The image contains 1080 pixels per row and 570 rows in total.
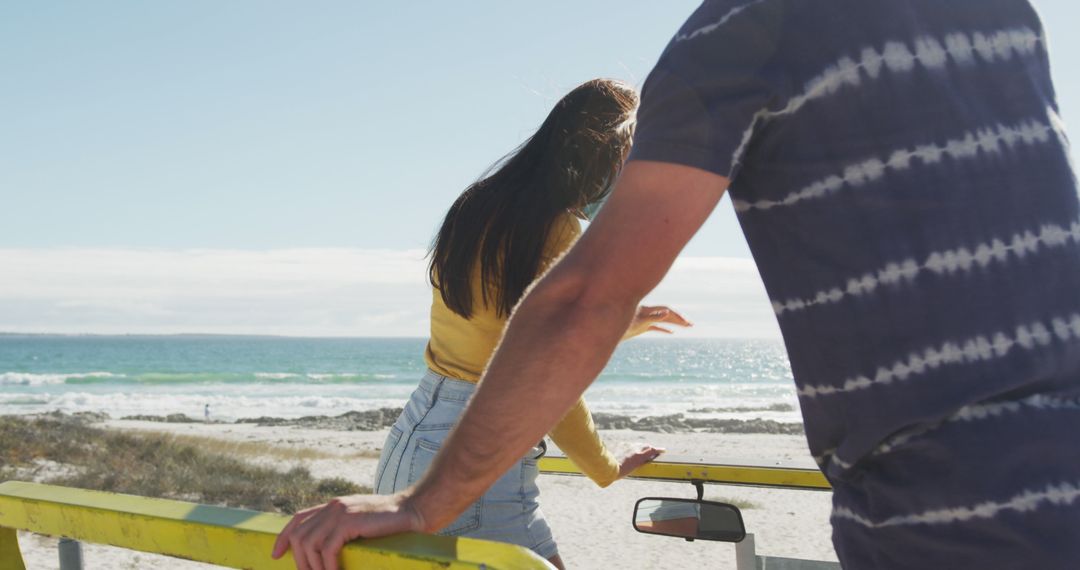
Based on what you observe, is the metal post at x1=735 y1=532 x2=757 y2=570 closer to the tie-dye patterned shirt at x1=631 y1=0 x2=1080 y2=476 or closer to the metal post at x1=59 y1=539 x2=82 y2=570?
the tie-dye patterned shirt at x1=631 y1=0 x2=1080 y2=476

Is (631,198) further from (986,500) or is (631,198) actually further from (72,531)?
(72,531)

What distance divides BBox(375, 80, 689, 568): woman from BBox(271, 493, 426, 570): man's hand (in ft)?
2.51

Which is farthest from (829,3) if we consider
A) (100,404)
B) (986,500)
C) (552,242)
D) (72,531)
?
(100,404)

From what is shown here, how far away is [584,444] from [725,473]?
493mm

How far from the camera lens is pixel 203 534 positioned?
3.50 ft

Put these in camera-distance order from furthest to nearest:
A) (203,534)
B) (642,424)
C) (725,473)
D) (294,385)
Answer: (294,385)
(642,424)
(725,473)
(203,534)

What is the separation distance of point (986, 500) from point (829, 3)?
1.79ft

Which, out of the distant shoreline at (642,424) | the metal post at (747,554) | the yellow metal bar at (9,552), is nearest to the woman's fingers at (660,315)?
the metal post at (747,554)

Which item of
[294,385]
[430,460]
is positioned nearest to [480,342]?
[430,460]

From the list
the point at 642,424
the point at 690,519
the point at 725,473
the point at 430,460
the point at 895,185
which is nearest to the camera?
the point at 895,185

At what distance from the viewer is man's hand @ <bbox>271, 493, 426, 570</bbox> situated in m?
1.00

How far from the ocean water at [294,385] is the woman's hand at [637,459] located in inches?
1076

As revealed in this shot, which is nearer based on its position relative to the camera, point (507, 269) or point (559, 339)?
point (559, 339)

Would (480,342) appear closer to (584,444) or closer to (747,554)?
(584,444)
